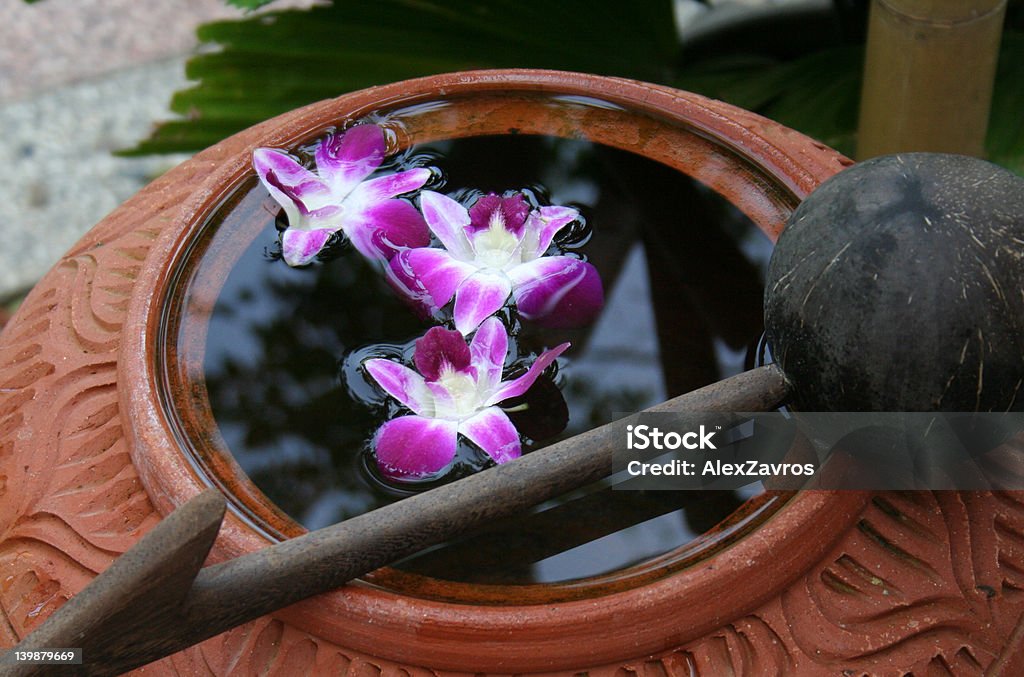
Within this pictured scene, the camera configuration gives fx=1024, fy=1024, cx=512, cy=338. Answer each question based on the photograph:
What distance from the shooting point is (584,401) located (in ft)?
3.10

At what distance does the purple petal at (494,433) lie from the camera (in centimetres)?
88

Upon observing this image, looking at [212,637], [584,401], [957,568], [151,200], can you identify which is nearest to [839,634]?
[957,568]

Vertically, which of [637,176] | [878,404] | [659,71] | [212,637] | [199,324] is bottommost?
[212,637]

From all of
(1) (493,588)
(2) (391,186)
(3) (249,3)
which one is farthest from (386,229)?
(3) (249,3)

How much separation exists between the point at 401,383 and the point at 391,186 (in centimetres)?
28

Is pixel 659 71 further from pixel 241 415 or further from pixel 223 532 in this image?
pixel 223 532

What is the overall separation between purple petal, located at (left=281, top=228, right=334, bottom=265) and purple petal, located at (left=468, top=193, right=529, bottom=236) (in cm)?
17

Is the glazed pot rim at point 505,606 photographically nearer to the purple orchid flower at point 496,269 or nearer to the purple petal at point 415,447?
the purple petal at point 415,447

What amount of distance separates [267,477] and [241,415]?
3.3 inches

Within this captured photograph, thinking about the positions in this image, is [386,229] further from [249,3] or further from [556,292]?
[249,3]

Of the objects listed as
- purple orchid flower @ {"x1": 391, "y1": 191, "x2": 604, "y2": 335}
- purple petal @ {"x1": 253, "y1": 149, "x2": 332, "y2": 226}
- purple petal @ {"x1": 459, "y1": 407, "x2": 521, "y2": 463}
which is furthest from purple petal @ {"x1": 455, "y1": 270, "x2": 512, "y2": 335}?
purple petal @ {"x1": 253, "y1": 149, "x2": 332, "y2": 226}

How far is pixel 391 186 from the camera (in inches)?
43.9

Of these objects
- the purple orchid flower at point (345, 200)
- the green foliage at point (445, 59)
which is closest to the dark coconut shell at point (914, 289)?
the purple orchid flower at point (345, 200)

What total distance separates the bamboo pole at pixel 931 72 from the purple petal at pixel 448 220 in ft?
2.37
